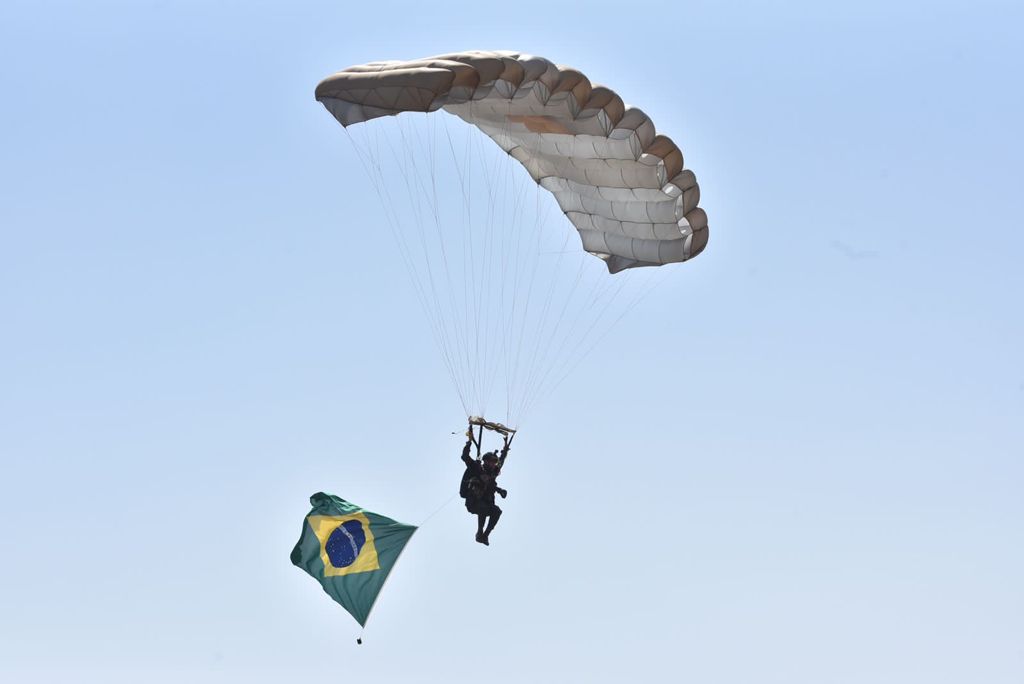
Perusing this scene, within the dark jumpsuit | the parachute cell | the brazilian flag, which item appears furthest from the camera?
the brazilian flag

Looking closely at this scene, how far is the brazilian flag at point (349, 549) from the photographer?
1175 inches

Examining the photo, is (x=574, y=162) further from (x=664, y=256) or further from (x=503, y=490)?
(x=503, y=490)

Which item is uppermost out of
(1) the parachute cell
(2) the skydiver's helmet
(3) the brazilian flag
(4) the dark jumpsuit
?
(1) the parachute cell

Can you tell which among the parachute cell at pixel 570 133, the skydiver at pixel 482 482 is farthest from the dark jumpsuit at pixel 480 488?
the parachute cell at pixel 570 133

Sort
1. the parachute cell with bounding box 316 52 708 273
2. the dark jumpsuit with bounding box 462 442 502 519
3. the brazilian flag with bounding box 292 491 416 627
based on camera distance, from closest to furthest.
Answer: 1. the parachute cell with bounding box 316 52 708 273
2. the dark jumpsuit with bounding box 462 442 502 519
3. the brazilian flag with bounding box 292 491 416 627

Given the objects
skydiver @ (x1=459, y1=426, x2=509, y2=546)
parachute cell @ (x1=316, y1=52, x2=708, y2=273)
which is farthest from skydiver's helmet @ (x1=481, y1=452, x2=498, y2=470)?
parachute cell @ (x1=316, y1=52, x2=708, y2=273)

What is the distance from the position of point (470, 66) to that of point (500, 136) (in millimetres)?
4423

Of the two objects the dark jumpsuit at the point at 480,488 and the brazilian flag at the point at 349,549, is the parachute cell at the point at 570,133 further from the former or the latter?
the brazilian flag at the point at 349,549

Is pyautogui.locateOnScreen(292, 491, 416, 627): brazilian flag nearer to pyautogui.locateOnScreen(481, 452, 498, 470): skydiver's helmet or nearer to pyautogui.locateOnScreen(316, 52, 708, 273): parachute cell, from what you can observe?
pyautogui.locateOnScreen(481, 452, 498, 470): skydiver's helmet

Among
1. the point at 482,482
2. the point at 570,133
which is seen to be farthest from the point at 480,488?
the point at 570,133

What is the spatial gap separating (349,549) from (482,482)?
8.96ft

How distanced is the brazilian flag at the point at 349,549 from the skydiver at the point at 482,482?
1.31 meters

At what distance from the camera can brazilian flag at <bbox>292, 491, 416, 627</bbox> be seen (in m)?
29.8

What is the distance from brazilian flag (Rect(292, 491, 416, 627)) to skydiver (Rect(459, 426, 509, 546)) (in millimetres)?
1306
